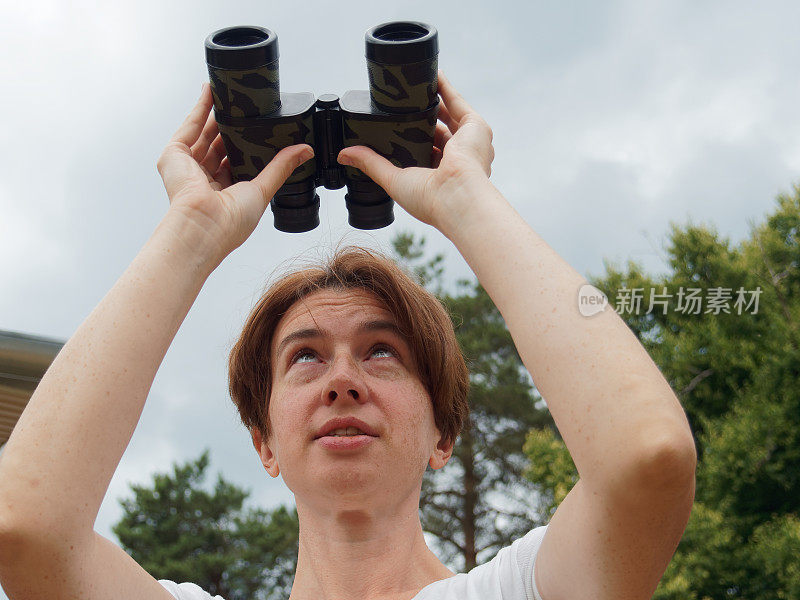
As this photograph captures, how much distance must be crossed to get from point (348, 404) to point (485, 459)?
15.6 m

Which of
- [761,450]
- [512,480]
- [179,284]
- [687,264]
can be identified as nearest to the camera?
[179,284]

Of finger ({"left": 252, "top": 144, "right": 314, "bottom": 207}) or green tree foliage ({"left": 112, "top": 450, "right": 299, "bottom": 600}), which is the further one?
green tree foliage ({"left": 112, "top": 450, "right": 299, "bottom": 600})

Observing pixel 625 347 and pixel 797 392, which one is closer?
pixel 625 347

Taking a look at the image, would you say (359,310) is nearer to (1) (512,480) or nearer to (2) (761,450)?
(2) (761,450)

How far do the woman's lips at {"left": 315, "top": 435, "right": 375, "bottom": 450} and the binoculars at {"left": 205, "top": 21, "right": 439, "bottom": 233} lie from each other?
0.88 meters

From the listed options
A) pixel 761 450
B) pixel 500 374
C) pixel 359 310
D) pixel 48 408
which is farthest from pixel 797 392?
pixel 48 408

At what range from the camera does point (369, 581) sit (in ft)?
7.31

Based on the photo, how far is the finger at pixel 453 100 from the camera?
2.58m

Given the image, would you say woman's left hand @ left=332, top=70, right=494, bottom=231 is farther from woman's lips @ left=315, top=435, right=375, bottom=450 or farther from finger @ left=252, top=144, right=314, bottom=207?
woman's lips @ left=315, top=435, right=375, bottom=450

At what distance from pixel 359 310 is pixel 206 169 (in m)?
0.66

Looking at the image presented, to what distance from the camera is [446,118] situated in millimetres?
2697

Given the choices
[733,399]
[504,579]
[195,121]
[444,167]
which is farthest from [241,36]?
[733,399]

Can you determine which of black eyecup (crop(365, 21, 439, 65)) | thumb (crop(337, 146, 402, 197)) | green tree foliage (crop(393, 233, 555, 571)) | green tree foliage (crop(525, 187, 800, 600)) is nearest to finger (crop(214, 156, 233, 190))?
thumb (crop(337, 146, 402, 197))

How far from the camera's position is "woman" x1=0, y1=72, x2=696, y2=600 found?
64.7 inches
